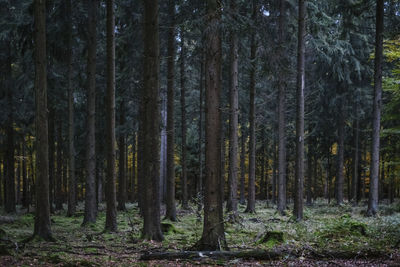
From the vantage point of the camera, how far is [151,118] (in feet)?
36.2

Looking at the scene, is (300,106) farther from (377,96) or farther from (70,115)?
(70,115)

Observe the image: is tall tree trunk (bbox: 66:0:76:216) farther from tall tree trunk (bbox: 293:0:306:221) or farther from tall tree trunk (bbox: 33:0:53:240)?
tall tree trunk (bbox: 293:0:306:221)

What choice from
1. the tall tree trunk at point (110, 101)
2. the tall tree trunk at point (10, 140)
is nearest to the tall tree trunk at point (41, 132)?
the tall tree trunk at point (110, 101)

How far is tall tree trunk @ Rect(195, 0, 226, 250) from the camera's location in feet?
28.9

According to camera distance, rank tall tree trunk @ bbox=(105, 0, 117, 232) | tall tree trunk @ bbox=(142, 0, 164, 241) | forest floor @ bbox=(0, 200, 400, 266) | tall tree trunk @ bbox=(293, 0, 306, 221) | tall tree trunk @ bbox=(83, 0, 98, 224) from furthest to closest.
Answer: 1. tall tree trunk @ bbox=(293, 0, 306, 221)
2. tall tree trunk @ bbox=(83, 0, 98, 224)
3. tall tree trunk @ bbox=(105, 0, 117, 232)
4. tall tree trunk @ bbox=(142, 0, 164, 241)
5. forest floor @ bbox=(0, 200, 400, 266)

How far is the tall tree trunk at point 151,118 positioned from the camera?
10805 millimetres

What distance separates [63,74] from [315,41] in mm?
13540

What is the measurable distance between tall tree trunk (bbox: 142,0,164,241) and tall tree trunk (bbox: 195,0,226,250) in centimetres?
253

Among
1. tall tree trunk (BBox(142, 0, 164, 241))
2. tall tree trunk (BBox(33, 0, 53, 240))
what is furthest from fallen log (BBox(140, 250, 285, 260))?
tall tree trunk (BBox(33, 0, 53, 240))

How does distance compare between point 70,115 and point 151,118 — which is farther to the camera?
point 70,115

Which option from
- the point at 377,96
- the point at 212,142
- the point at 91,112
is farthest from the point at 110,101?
the point at 377,96

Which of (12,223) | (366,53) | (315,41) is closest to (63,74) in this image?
(12,223)

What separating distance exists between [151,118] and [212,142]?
2871 millimetres

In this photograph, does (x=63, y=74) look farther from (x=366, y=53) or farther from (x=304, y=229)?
(x=366, y=53)
